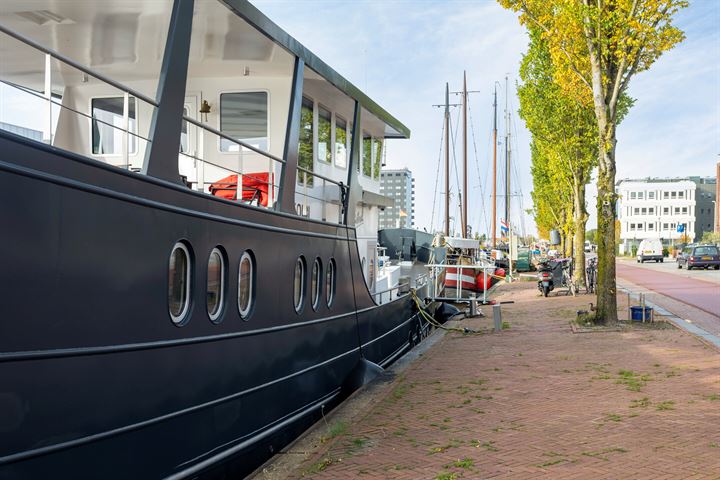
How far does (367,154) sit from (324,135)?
2.89 meters

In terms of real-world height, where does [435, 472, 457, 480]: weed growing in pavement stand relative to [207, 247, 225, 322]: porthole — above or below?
below

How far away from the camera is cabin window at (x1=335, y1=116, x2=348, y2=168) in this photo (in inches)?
453

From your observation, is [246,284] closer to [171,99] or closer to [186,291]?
[186,291]

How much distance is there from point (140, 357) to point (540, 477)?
129 inches

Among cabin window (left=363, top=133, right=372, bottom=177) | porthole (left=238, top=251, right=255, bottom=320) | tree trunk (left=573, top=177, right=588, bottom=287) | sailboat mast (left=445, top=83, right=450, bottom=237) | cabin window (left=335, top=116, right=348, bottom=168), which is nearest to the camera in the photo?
porthole (left=238, top=251, right=255, bottom=320)

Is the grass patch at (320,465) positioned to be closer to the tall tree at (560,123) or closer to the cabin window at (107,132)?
the cabin window at (107,132)

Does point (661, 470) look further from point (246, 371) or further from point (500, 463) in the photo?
point (246, 371)

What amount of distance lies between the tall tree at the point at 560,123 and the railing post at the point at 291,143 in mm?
18425

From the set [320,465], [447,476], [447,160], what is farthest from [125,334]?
[447,160]

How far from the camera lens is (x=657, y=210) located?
12275 cm

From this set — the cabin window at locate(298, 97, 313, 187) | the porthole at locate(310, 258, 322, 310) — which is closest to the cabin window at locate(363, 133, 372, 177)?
the cabin window at locate(298, 97, 313, 187)

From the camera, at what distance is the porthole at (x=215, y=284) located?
6328 mm

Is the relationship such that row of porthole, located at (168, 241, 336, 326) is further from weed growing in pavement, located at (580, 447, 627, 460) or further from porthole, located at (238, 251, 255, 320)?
weed growing in pavement, located at (580, 447, 627, 460)

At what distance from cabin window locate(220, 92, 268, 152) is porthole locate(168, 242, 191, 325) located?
3617 mm
